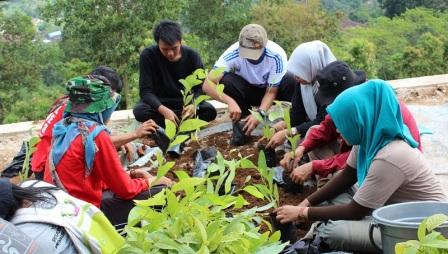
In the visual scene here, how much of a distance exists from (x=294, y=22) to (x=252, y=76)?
19.5 m

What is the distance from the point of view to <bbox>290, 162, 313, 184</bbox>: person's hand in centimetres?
322

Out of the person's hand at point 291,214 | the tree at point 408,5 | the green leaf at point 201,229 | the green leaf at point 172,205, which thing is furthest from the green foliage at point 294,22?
the green leaf at point 201,229

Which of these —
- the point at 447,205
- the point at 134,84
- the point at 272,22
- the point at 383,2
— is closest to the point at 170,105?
→ the point at 447,205

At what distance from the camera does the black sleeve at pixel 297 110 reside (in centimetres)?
388

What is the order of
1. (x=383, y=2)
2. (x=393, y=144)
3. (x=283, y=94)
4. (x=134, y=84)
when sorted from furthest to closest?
(x=383, y=2) → (x=134, y=84) → (x=283, y=94) → (x=393, y=144)

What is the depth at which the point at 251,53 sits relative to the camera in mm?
4168

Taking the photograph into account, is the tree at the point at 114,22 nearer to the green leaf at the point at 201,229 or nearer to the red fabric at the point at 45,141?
the red fabric at the point at 45,141

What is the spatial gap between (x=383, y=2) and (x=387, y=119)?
3625cm

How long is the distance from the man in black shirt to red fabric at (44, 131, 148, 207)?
1358 mm

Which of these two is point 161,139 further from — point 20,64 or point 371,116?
point 20,64

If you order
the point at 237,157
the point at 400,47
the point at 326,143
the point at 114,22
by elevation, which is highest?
the point at 326,143

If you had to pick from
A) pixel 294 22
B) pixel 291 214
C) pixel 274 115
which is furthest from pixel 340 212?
pixel 294 22

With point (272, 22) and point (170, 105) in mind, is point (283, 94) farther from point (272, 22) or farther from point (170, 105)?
point (272, 22)

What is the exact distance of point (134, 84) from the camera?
15.4m
